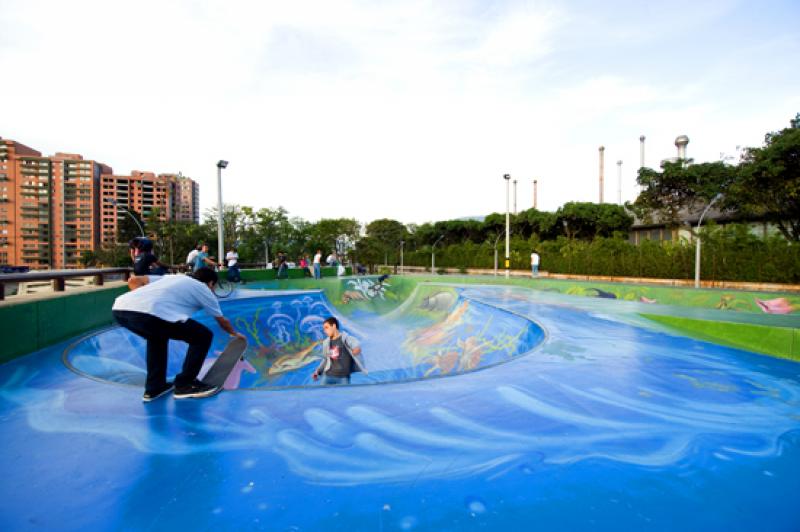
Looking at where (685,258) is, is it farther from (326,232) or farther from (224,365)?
(326,232)

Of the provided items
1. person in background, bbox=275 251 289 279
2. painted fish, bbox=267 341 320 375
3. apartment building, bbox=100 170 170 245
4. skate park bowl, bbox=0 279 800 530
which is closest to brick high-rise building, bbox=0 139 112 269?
apartment building, bbox=100 170 170 245

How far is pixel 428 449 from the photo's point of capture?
2.86 meters

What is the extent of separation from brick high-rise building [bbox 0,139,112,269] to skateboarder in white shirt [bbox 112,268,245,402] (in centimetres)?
8613

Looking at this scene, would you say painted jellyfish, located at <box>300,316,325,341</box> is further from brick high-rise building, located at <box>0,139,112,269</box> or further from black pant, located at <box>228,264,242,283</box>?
brick high-rise building, located at <box>0,139,112,269</box>

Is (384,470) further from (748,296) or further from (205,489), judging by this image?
(748,296)

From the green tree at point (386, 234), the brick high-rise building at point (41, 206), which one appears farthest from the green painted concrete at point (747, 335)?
the brick high-rise building at point (41, 206)

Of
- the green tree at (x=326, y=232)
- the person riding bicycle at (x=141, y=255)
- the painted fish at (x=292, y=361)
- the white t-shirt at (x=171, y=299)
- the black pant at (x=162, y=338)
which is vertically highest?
the green tree at (x=326, y=232)

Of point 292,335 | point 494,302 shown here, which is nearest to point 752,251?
point 494,302

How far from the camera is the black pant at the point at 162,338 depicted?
11.5ft

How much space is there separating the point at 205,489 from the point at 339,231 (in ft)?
176

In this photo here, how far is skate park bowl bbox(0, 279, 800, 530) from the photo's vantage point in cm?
216

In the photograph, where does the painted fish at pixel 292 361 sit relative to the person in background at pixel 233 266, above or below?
below

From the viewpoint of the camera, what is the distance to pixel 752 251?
65.9 feet

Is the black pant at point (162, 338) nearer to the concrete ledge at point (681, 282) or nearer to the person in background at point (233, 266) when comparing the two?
the person in background at point (233, 266)
